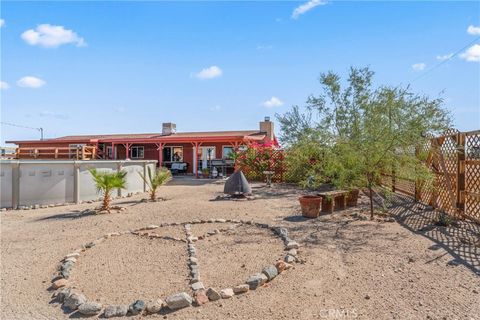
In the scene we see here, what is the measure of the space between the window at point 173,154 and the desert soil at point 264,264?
15.3 meters

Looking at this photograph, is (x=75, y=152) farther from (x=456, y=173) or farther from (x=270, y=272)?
(x=456, y=173)

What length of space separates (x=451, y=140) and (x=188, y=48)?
9092 millimetres

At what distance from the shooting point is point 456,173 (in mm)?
7012

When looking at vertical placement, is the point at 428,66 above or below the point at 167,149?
above

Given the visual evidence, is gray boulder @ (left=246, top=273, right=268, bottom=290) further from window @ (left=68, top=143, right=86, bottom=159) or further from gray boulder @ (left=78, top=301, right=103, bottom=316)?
window @ (left=68, top=143, right=86, bottom=159)

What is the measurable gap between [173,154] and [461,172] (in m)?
18.8

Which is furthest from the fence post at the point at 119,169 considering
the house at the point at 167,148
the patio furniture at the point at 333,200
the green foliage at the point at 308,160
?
the patio furniture at the point at 333,200

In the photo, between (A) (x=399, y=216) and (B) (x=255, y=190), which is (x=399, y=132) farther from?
(B) (x=255, y=190)

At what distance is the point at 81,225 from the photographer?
723cm

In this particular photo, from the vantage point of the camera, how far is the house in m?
20.1

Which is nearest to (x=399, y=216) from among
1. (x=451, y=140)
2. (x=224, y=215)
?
(x=451, y=140)

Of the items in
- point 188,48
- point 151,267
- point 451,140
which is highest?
point 188,48

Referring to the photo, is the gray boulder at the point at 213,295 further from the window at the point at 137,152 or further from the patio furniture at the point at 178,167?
the window at the point at 137,152

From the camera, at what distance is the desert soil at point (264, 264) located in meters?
3.19
